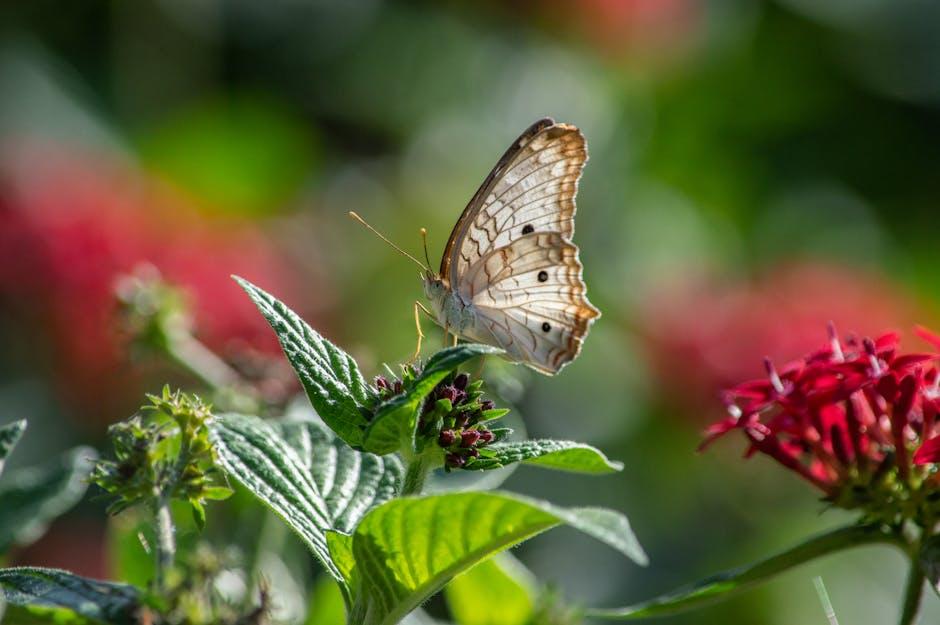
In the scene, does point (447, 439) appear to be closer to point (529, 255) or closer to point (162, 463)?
point (162, 463)

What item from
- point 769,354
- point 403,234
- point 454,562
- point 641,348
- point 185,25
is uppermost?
point 185,25

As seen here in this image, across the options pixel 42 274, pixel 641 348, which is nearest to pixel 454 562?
pixel 42 274

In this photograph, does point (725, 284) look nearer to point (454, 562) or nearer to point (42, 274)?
point (42, 274)

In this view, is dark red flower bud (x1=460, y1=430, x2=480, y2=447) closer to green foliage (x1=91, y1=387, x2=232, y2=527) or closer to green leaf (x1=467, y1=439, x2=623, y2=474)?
green leaf (x1=467, y1=439, x2=623, y2=474)

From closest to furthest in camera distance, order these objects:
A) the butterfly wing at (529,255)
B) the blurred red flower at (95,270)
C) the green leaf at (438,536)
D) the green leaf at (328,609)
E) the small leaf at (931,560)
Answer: the green leaf at (438,536), the small leaf at (931,560), the green leaf at (328,609), the butterfly wing at (529,255), the blurred red flower at (95,270)

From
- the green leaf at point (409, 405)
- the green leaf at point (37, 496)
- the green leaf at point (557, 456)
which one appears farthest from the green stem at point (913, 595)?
the green leaf at point (37, 496)

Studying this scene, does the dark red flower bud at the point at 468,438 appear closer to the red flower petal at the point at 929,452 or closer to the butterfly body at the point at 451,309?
the red flower petal at the point at 929,452

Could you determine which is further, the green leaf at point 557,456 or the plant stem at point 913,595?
the plant stem at point 913,595
